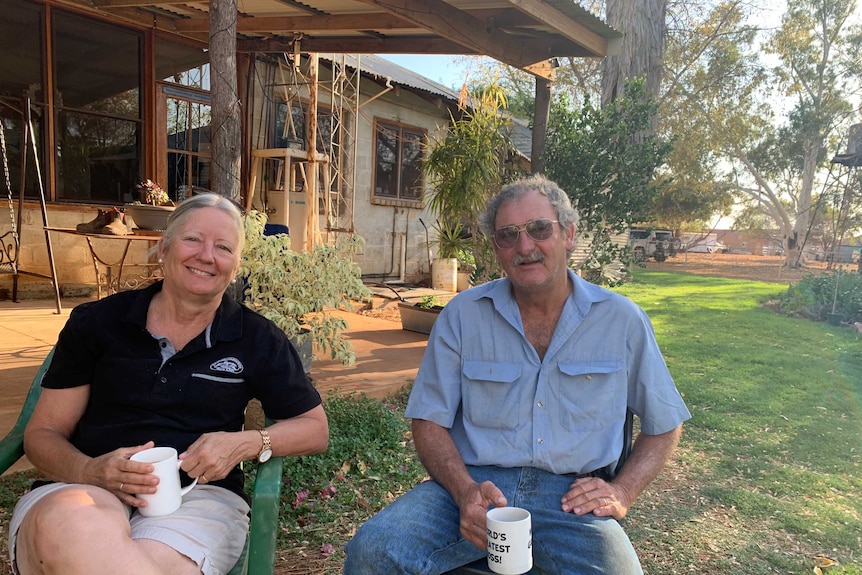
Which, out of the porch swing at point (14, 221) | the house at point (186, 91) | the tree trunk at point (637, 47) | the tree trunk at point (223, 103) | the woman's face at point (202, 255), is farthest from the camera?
the tree trunk at point (637, 47)

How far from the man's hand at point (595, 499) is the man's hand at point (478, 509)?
8.2 inches

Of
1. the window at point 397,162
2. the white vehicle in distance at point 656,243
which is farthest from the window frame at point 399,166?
→ the white vehicle in distance at point 656,243

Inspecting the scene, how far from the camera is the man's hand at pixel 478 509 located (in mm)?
1637

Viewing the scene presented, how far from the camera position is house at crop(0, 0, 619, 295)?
505 cm

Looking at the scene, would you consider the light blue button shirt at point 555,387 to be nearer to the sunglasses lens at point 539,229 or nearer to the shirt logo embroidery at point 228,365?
the sunglasses lens at point 539,229

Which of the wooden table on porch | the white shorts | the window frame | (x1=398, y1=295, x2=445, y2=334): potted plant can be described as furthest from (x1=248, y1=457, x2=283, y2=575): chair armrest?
the window frame

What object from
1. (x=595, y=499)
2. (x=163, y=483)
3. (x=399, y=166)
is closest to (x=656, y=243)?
(x=399, y=166)

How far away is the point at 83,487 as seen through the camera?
153 cm

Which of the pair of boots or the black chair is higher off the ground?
the pair of boots

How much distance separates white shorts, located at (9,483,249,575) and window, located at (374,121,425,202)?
848cm

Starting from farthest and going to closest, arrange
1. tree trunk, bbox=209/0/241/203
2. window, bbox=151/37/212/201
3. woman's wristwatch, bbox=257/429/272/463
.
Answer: window, bbox=151/37/212/201 < tree trunk, bbox=209/0/241/203 < woman's wristwatch, bbox=257/429/272/463

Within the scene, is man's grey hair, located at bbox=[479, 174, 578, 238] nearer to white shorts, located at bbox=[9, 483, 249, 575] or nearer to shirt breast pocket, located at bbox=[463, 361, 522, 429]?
shirt breast pocket, located at bbox=[463, 361, 522, 429]

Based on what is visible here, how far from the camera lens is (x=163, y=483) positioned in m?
1.48

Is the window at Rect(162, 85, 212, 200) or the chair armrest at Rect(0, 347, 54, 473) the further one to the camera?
the window at Rect(162, 85, 212, 200)
